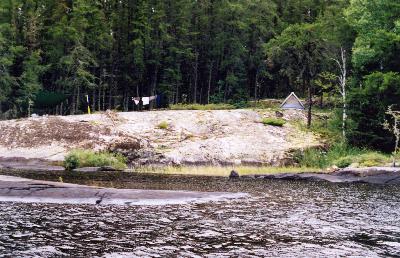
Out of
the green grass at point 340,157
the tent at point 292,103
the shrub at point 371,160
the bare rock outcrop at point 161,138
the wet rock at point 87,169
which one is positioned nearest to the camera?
the shrub at point 371,160

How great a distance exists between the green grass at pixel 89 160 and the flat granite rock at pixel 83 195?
1660 cm

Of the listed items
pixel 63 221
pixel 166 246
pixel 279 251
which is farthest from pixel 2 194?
pixel 279 251

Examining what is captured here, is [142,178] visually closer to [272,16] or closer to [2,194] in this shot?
[2,194]

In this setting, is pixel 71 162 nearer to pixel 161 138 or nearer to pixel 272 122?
pixel 161 138

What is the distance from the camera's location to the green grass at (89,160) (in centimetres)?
4097

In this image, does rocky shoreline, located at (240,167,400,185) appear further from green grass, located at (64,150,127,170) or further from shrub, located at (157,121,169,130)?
shrub, located at (157,121,169,130)

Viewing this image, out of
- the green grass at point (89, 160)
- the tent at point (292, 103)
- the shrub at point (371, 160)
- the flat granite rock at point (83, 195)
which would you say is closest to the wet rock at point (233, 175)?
the shrub at point (371, 160)

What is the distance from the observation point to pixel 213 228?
16781 millimetres

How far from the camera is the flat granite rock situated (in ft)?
73.2

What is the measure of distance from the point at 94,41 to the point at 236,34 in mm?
23170

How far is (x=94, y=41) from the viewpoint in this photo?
239 ft

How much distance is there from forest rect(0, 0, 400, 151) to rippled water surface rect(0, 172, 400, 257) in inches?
1324

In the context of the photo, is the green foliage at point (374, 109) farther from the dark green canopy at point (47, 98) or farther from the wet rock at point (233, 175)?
the dark green canopy at point (47, 98)

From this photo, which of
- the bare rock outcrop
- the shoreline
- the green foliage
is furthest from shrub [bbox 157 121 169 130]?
the green foliage
